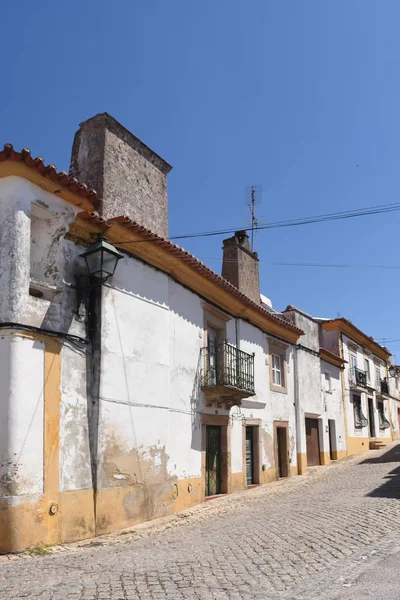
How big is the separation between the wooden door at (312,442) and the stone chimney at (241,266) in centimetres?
533

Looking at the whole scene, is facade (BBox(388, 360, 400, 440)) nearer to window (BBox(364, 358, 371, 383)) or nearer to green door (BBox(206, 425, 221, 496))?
window (BBox(364, 358, 371, 383))

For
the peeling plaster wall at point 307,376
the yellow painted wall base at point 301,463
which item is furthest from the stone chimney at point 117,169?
the yellow painted wall base at point 301,463

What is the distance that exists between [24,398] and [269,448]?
388 inches

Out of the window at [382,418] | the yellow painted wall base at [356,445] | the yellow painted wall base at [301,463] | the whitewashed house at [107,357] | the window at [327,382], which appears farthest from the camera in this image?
the window at [382,418]

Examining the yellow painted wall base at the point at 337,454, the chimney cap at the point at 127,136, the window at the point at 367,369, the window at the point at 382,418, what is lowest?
the yellow painted wall base at the point at 337,454

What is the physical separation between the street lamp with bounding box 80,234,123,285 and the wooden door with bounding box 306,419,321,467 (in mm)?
12849

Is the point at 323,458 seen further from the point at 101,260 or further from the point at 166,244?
the point at 101,260

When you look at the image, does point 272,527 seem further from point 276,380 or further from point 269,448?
point 276,380

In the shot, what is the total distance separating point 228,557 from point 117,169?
8.04 meters

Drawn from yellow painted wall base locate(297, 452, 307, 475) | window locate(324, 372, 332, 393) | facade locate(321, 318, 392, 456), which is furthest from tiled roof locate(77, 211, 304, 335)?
facade locate(321, 318, 392, 456)

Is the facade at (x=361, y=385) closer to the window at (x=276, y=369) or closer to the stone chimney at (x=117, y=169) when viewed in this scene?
the window at (x=276, y=369)

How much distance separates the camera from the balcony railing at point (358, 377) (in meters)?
25.8

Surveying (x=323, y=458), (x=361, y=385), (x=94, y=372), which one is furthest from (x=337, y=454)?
(x=94, y=372)

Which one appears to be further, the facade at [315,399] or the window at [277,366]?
the facade at [315,399]
